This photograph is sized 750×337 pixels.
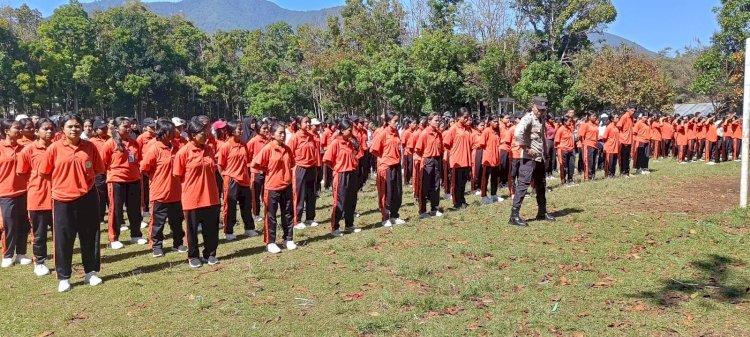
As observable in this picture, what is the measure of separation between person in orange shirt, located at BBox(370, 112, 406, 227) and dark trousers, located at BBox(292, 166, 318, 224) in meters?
1.31

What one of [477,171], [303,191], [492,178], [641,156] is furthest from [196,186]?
[641,156]

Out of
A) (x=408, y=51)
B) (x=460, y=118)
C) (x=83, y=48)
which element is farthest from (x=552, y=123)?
(x=83, y=48)

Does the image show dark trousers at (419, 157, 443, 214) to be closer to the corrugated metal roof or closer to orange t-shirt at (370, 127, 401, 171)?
orange t-shirt at (370, 127, 401, 171)

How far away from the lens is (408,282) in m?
6.46

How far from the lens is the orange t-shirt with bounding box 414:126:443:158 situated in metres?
10.6

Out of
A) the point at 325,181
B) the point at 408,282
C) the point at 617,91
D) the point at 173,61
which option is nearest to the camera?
the point at 408,282

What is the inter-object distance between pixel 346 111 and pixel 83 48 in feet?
73.3

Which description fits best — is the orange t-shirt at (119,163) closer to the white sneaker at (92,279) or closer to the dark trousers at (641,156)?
the white sneaker at (92,279)

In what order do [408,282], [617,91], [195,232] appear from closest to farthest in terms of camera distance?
[408,282]
[195,232]
[617,91]

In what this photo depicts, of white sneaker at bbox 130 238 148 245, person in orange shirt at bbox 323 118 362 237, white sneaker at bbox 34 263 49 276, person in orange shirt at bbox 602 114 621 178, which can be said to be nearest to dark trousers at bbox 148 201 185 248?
white sneaker at bbox 130 238 148 245

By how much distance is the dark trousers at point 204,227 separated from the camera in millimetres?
7402

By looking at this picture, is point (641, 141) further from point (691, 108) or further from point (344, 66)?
point (691, 108)

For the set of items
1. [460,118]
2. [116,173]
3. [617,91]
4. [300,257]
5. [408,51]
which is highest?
[408,51]

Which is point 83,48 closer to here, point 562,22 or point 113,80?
point 113,80
